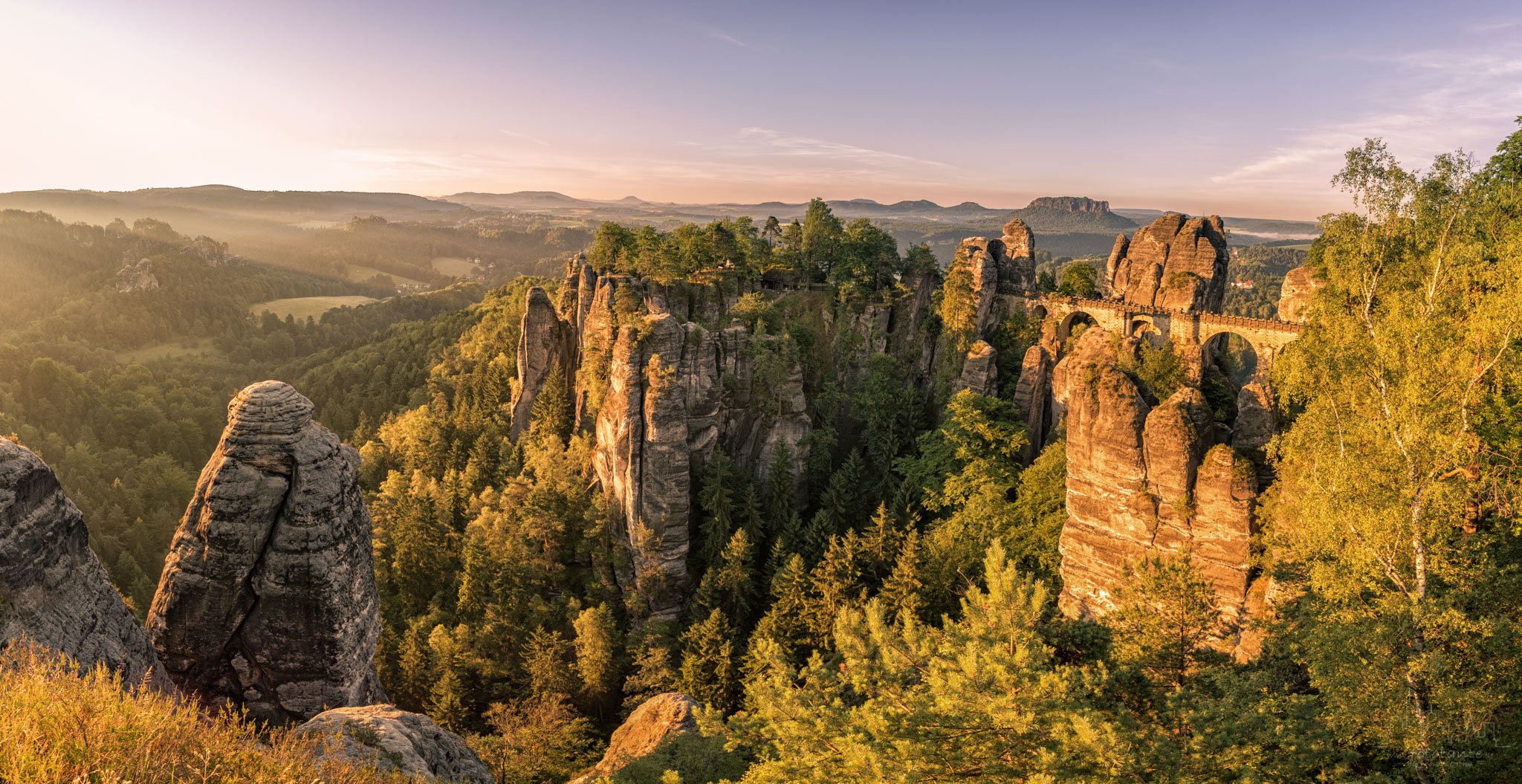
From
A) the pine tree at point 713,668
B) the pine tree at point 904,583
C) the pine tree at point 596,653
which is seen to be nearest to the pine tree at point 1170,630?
the pine tree at point 904,583

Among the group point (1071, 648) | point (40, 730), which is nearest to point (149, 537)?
point (40, 730)

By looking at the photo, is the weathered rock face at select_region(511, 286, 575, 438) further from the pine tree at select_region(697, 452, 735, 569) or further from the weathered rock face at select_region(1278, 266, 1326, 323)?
the weathered rock face at select_region(1278, 266, 1326, 323)

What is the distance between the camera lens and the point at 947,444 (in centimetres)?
4112

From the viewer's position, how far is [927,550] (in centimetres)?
3416

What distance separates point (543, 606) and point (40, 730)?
1314 inches

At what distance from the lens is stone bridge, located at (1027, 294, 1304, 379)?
41.3m

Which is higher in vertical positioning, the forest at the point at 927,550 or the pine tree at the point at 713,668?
the forest at the point at 927,550

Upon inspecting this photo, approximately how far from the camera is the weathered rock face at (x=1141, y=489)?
23812mm

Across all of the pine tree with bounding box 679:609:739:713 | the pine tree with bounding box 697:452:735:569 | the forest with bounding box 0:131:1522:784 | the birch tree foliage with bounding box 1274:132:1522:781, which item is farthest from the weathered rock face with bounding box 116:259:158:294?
the birch tree foliage with bounding box 1274:132:1522:781

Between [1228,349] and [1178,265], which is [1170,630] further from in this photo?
[1228,349]

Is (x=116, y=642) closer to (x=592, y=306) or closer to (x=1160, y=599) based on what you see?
(x=1160, y=599)

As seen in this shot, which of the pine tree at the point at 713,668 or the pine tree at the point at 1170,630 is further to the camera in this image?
the pine tree at the point at 713,668

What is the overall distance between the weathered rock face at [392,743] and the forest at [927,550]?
234 inches

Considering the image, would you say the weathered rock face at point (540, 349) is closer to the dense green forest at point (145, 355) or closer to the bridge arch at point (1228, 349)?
the dense green forest at point (145, 355)
